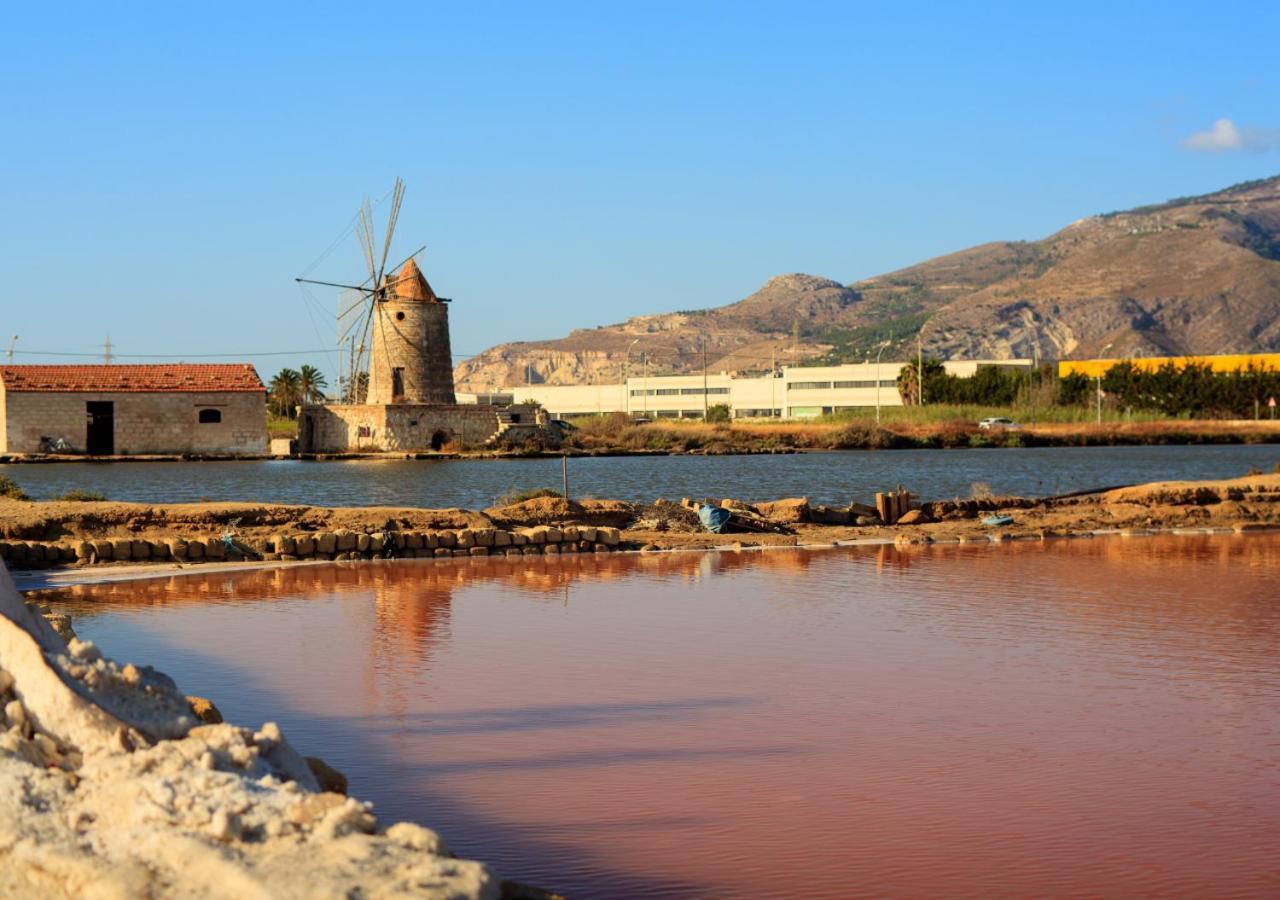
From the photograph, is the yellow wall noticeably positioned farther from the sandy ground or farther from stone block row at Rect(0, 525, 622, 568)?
stone block row at Rect(0, 525, 622, 568)

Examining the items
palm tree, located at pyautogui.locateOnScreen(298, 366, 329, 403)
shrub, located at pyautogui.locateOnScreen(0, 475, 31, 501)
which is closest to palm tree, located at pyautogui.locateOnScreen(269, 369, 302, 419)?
palm tree, located at pyautogui.locateOnScreen(298, 366, 329, 403)

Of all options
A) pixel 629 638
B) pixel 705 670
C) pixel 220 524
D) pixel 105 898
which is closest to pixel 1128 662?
pixel 705 670

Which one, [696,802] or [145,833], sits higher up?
[145,833]

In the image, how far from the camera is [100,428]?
179 feet

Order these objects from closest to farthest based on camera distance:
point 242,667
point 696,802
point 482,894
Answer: point 482,894
point 696,802
point 242,667

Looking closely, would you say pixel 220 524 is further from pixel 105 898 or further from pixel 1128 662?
pixel 105 898

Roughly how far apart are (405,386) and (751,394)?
46223mm

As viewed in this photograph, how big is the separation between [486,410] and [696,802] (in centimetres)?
5505

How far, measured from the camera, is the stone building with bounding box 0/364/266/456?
5210 cm

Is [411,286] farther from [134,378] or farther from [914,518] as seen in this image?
[914,518]

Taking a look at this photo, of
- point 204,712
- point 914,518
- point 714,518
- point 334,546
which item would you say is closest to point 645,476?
point 914,518

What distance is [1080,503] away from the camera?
2228 centimetres

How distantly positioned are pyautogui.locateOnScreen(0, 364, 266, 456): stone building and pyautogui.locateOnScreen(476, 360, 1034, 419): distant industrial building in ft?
120

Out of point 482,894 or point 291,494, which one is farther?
point 291,494
